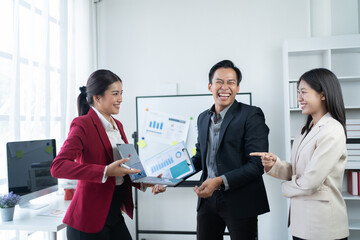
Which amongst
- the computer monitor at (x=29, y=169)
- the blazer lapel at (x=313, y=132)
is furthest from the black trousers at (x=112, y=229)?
the blazer lapel at (x=313, y=132)

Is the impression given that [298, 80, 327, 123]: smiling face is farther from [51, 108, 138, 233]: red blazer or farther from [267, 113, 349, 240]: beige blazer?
[51, 108, 138, 233]: red blazer

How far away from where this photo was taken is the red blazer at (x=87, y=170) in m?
1.47

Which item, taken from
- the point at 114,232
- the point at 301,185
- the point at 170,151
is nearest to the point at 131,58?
the point at 170,151

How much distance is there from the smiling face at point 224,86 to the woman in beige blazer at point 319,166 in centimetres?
41

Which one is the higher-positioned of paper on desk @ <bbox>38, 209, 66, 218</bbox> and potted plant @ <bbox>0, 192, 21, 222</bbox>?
potted plant @ <bbox>0, 192, 21, 222</bbox>

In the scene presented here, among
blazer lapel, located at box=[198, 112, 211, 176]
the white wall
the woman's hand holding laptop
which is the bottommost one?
the woman's hand holding laptop

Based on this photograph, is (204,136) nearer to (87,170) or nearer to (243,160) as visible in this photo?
(243,160)

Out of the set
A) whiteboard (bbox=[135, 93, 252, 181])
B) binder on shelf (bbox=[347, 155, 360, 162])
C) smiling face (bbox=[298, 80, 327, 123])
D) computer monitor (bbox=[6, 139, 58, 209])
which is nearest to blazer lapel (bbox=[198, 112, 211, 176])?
smiling face (bbox=[298, 80, 327, 123])

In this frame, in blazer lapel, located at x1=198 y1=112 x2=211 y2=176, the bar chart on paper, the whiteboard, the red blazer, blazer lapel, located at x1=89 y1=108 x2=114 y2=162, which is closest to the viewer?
the red blazer

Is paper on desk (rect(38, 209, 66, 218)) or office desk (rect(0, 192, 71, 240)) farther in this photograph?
paper on desk (rect(38, 209, 66, 218))

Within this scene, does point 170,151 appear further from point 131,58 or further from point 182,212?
point 131,58

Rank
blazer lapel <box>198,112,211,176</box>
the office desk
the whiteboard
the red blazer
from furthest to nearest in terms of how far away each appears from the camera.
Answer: the whiteboard, blazer lapel <box>198,112,211,176</box>, the office desk, the red blazer

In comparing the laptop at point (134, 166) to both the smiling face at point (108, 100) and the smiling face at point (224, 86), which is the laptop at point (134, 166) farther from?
the smiling face at point (224, 86)

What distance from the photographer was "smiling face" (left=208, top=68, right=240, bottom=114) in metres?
1.86
